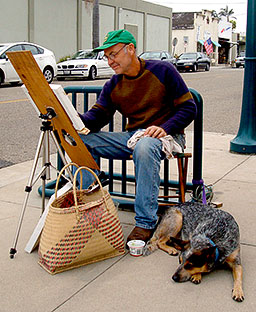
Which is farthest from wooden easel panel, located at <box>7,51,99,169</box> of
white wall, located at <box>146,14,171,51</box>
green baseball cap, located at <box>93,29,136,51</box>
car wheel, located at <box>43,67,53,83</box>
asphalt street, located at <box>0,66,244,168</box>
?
white wall, located at <box>146,14,171,51</box>

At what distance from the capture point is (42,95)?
3629mm

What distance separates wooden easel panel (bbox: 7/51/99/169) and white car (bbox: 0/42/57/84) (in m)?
13.9

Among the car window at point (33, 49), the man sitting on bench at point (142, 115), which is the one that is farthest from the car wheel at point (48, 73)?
the man sitting on bench at point (142, 115)

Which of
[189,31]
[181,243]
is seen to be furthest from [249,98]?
[189,31]

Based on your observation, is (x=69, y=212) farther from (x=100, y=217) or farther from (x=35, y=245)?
(x=35, y=245)

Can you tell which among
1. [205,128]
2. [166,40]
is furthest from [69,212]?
[166,40]

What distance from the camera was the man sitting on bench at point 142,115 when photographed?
3734mm

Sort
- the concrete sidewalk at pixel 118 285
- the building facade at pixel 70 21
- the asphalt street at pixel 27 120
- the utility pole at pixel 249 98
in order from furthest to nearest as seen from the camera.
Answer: the building facade at pixel 70 21, the asphalt street at pixel 27 120, the utility pole at pixel 249 98, the concrete sidewalk at pixel 118 285

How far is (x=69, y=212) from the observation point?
10.8ft

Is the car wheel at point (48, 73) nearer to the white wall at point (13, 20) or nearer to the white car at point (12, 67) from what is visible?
the white car at point (12, 67)

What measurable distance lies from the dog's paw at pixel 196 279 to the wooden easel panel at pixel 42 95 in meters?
1.35

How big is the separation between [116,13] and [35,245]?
Result: 1300 inches

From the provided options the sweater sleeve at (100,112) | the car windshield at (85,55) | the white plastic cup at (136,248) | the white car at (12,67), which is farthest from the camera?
the car windshield at (85,55)

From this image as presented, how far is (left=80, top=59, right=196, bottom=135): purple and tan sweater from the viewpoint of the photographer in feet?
13.1
